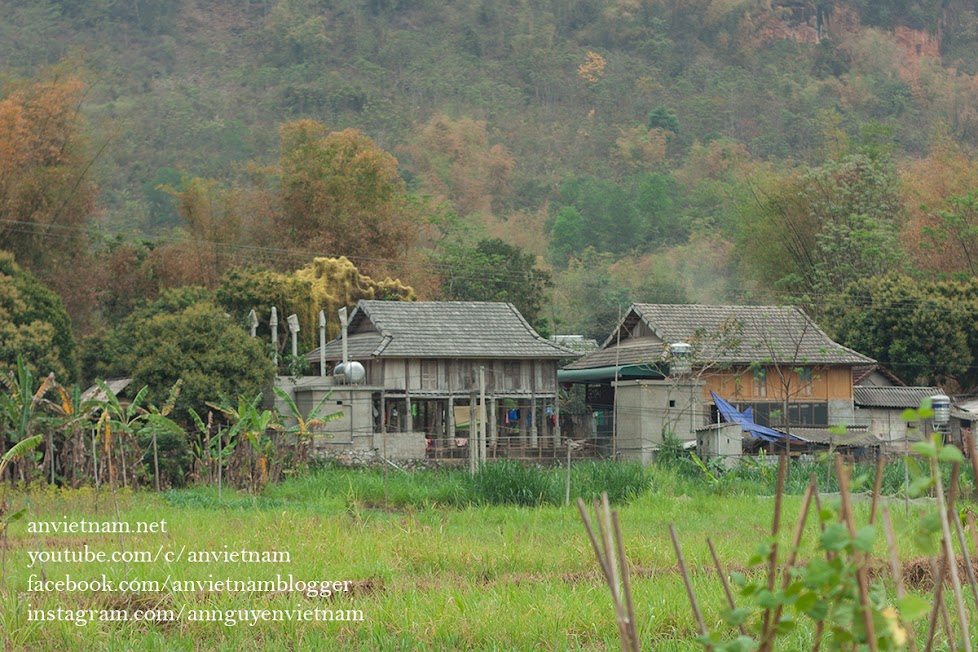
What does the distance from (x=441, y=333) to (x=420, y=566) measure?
59.3 ft

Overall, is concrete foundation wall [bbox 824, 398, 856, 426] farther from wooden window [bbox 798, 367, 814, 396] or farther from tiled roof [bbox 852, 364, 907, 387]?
tiled roof [bbox 852, 364, 907, 387]

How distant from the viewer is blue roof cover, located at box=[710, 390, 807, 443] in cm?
2302

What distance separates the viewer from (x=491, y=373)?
88.7 feet

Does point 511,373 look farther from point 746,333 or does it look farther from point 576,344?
point 576,344

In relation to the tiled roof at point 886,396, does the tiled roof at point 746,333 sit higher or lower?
higher

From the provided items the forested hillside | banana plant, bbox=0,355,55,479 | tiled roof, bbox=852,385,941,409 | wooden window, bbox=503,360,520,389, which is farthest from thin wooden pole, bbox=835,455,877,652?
the forested hillside

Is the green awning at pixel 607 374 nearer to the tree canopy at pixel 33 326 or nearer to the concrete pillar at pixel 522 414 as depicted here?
the concrete pillar at pixel 522 414

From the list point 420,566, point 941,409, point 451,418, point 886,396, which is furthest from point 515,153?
point 420,566

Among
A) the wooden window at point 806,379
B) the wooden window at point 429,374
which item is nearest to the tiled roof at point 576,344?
the wooden window at point 806,379

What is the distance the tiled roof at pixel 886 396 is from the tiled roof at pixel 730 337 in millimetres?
1371

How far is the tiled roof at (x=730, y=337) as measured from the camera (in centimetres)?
2652

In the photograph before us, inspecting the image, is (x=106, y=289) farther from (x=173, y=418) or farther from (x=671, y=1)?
(x=671, y=1)

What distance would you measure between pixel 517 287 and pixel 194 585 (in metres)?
30.0

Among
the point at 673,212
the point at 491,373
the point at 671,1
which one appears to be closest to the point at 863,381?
the point at 491,373
